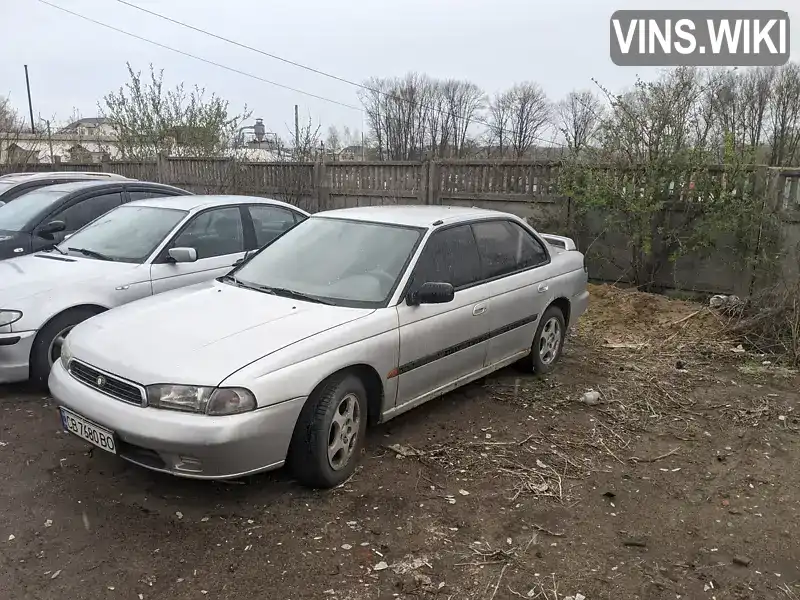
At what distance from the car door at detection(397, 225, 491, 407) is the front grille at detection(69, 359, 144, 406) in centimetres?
155

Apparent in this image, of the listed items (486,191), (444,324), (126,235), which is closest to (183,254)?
(126,235)

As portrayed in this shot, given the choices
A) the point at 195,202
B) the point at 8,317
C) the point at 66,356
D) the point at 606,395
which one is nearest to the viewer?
the point at 66,356

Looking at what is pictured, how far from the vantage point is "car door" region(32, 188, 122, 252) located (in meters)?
6.80

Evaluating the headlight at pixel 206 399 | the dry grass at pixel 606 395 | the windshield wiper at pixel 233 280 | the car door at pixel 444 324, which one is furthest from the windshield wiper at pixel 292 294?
the dry grass at pixel 606 395

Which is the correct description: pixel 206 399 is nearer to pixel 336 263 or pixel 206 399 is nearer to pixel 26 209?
pixel 336 263

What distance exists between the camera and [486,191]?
980 centimetres

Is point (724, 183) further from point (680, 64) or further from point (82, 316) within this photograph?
point (82, 316)

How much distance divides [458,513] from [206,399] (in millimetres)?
1479

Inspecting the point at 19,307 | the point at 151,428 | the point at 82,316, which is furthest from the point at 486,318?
the point at 19,307

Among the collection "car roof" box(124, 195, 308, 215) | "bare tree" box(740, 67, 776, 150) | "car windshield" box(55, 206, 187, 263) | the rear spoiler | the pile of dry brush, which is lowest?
the pile of dry brush

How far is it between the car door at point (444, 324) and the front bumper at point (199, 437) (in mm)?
969

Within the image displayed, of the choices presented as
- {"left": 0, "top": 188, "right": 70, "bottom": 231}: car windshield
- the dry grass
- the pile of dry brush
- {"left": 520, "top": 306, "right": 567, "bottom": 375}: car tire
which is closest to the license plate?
the dry grass

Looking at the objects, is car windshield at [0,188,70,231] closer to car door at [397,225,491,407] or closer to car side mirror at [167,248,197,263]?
car side mirror at [167,248,197,263]

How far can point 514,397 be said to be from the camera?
5.19m
